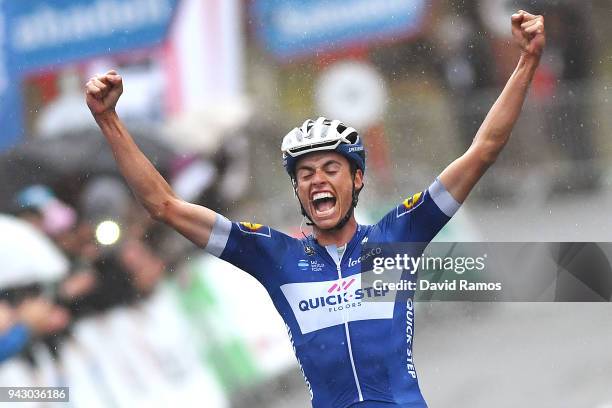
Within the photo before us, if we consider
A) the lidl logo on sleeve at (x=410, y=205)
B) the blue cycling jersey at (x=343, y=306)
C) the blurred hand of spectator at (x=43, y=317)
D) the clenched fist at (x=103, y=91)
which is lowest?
the blue cycling jersey at (x=343, y=306)

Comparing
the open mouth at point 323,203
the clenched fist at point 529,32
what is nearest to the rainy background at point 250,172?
the open mouth at point 323,203

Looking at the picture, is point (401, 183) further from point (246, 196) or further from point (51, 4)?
point (51, 4)

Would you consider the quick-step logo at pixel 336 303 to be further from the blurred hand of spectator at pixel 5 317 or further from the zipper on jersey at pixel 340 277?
the blurred hand of spectator at pixel 5 317

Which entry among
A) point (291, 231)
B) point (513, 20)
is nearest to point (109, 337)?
point (291, 231)

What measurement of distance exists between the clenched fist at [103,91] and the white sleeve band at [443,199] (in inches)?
43.3

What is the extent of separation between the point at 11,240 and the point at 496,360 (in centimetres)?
298

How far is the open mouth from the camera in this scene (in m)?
3.71

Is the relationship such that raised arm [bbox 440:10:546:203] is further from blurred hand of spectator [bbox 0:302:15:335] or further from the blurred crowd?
blurred hand of spectator [bbox 0:302:15:335]

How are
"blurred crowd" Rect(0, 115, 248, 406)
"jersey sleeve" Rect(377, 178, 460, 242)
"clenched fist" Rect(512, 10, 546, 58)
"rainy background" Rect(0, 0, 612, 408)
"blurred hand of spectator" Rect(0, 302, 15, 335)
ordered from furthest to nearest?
"blurred hand of spectator" Rect(0, 302, 15, 335) < "blurred crowd" Rect(0, 115, 248, 406) < "rainy background" Rect(0, 0, 612, 408) < "jersey sleeve" Rect(377, 178, 460, 242) < "clenched fist" Rect(512, 10, 546, 58)

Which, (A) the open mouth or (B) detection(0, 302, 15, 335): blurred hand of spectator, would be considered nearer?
(A) the open mouth

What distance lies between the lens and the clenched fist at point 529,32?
344 centimetres

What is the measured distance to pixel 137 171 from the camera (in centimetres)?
362

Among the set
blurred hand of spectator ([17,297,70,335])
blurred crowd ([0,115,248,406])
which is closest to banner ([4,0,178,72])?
blurred crowd ([0,115,248,406])

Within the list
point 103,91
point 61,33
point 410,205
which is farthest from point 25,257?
point 410,205
